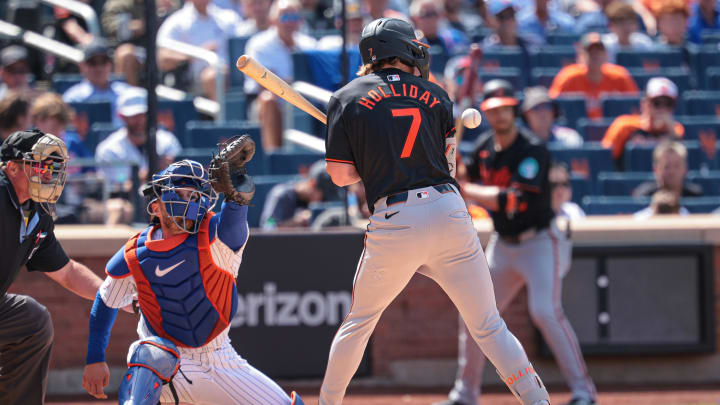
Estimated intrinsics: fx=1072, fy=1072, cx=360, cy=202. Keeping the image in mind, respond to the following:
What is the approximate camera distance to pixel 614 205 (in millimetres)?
8500

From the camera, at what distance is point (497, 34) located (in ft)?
35.1

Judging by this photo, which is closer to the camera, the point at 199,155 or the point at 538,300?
the point at 538,300

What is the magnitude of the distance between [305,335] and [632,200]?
117 inches

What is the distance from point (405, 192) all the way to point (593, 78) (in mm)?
6125

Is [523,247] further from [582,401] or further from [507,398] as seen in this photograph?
[507,398]

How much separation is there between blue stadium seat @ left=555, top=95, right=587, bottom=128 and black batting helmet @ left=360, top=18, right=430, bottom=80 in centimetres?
548

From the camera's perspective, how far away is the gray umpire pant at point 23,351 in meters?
4.92

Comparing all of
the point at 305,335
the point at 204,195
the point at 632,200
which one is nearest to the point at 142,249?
the point at 204,195

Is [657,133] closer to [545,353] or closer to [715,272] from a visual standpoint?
[715,272]

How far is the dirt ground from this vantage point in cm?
688

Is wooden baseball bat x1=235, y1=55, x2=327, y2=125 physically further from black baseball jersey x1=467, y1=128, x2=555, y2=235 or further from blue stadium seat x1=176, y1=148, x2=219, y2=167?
blue stadium seat x1=176, y1=148, x2=219, y2=167

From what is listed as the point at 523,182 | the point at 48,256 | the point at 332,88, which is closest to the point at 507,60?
the point at 332,88

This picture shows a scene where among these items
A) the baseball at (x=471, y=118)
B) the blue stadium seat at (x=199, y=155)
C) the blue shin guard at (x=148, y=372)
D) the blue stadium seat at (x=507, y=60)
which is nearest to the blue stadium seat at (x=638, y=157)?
the blue stadium seat at (x=507, y=60)

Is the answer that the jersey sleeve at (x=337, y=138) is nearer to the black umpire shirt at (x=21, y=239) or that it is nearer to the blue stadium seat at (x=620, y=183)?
the black umpire shirt at (x=21, y=239)
